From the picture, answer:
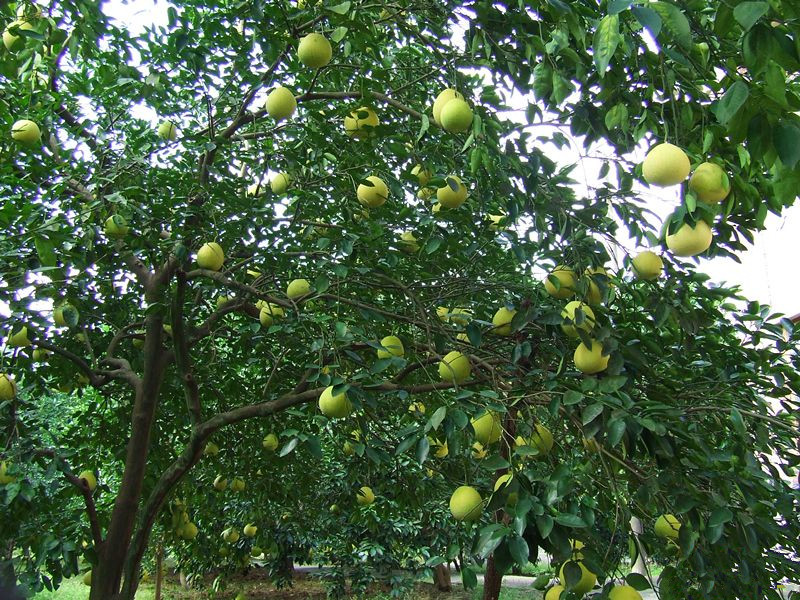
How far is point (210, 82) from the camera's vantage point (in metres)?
3.33

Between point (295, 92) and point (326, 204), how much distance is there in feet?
1.84

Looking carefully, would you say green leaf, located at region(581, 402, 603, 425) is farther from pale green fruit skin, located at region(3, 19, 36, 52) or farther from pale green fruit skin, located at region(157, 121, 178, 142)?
pale green fruit skin, located at region(157, 121, 178, 142)

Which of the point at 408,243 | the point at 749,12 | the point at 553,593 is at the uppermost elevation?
the point at 408,243

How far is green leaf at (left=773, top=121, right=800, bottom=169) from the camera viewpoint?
1.12 m

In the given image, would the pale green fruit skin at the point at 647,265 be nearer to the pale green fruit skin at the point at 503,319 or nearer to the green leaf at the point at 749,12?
the pale green fruit skin at the point at 503,319

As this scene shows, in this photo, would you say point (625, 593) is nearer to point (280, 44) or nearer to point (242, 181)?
point (280, 44)

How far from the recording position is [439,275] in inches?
124

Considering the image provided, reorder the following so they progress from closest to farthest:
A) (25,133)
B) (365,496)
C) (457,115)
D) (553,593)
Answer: (553,593) < (457,115) < (25,133) < (365,496)

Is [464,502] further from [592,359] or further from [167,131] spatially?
[167,131]

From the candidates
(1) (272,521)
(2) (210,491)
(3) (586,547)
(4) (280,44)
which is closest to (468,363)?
(3) (586,547)

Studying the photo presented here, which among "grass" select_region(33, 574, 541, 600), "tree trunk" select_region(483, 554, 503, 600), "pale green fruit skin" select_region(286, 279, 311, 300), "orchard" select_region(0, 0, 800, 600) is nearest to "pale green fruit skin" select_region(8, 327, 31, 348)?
"orchard" select_region(0, 0, 800, 600)

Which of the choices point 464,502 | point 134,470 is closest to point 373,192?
point 464,502

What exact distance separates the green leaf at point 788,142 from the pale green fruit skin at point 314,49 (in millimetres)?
1659

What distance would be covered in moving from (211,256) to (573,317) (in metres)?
1.74
